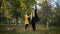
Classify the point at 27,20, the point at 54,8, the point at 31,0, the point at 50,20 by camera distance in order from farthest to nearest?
1. the point at 54,8
2. the point at 50,20
3. the point at 27,20
4. the point at 31,0

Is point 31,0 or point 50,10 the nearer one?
point 31,0

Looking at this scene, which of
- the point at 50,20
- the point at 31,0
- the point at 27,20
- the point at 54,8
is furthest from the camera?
the point at 54,8

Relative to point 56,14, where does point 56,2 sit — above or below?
above

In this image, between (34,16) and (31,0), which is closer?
(31,0)

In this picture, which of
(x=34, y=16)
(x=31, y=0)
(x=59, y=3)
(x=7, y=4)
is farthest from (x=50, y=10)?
(x=31, y=0)

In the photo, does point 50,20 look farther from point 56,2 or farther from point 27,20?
point 27,20

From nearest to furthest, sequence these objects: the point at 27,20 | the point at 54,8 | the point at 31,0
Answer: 1. the point at 31,0
2. the point at 27,20
3. the point at 54,8

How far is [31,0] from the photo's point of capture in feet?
27.0

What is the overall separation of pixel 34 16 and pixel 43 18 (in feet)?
11.9

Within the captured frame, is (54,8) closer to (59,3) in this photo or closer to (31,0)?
(59,3)

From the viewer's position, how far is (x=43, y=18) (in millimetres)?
15383

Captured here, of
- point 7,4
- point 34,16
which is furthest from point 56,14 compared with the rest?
point 7,4

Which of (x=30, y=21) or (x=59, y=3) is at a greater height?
(x=59, y=3)

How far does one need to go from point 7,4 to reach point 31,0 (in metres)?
3.88
